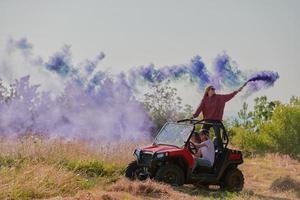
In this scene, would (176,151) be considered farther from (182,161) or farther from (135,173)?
(135,173)

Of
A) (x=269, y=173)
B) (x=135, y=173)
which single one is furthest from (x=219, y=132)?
(x=269, y=173)

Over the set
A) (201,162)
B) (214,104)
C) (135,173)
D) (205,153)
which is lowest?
(135,173)

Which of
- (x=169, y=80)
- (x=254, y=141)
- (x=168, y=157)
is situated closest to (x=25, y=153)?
(x=168, y=157)

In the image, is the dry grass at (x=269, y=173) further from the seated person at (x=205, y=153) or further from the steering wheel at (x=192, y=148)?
the steering wheel at (x=192, y=148)

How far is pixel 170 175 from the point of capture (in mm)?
12195

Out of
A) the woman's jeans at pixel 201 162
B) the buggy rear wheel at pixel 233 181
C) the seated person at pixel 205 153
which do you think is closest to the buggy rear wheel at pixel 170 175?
the woman's jeans at pixel 201 162

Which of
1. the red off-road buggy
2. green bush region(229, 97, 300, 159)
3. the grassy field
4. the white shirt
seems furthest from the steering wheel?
green bush region(229, 97, 300, 159)

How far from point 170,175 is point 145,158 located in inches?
25.6

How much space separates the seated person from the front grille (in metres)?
1.10

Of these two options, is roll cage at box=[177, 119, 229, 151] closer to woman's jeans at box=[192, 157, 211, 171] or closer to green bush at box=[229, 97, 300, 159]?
woman's jeans at box=[192, 157, 211, 171]

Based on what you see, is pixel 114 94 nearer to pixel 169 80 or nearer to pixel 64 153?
pixel 169 80

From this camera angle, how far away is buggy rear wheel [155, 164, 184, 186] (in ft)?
Result: 39.6

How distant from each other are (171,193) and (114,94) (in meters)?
11.0

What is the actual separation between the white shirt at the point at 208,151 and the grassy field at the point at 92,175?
2.31ft
